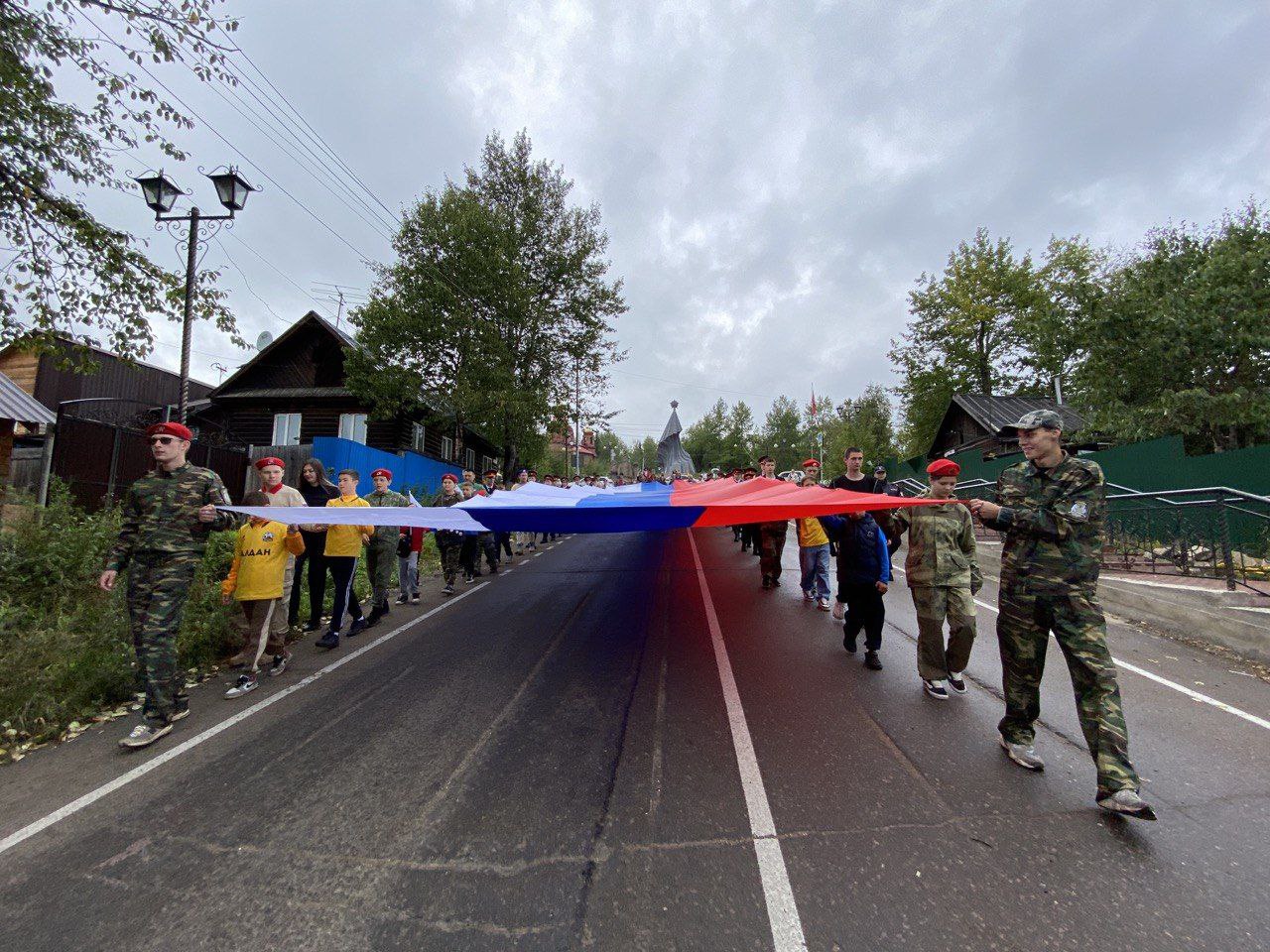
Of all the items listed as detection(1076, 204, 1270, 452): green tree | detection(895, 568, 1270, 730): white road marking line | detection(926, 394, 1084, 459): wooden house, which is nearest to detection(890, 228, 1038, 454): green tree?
detection(926, 394, 1084, 459): wooden house

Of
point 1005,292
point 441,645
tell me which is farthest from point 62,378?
point 1005,292

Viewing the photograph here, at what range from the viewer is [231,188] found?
8016mm

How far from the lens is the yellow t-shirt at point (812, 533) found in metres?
6.93

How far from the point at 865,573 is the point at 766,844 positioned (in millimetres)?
2953

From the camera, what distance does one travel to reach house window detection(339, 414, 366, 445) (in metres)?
21.6

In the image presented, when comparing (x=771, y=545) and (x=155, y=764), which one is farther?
(x=771, y=545)

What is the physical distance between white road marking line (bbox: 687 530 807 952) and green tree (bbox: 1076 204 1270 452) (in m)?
14.8

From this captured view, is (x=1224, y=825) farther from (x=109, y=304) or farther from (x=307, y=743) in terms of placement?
(x=109, y=304)

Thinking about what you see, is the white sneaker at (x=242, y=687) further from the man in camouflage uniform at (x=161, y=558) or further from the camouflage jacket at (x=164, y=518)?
the camouflage jacket at (x=164, y=518)

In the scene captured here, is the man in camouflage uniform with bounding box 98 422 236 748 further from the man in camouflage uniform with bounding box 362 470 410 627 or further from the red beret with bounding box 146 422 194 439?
the man in camouflage uniform with bounding box 362 470 410 627

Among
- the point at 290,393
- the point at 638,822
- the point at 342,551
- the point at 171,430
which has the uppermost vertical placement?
the point at 290,393

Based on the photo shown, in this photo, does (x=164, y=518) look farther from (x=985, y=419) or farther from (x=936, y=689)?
(x=985, y=419)

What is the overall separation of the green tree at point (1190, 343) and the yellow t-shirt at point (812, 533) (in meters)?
11.3

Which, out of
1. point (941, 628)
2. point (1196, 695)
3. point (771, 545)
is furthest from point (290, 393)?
point (1196, 695)
